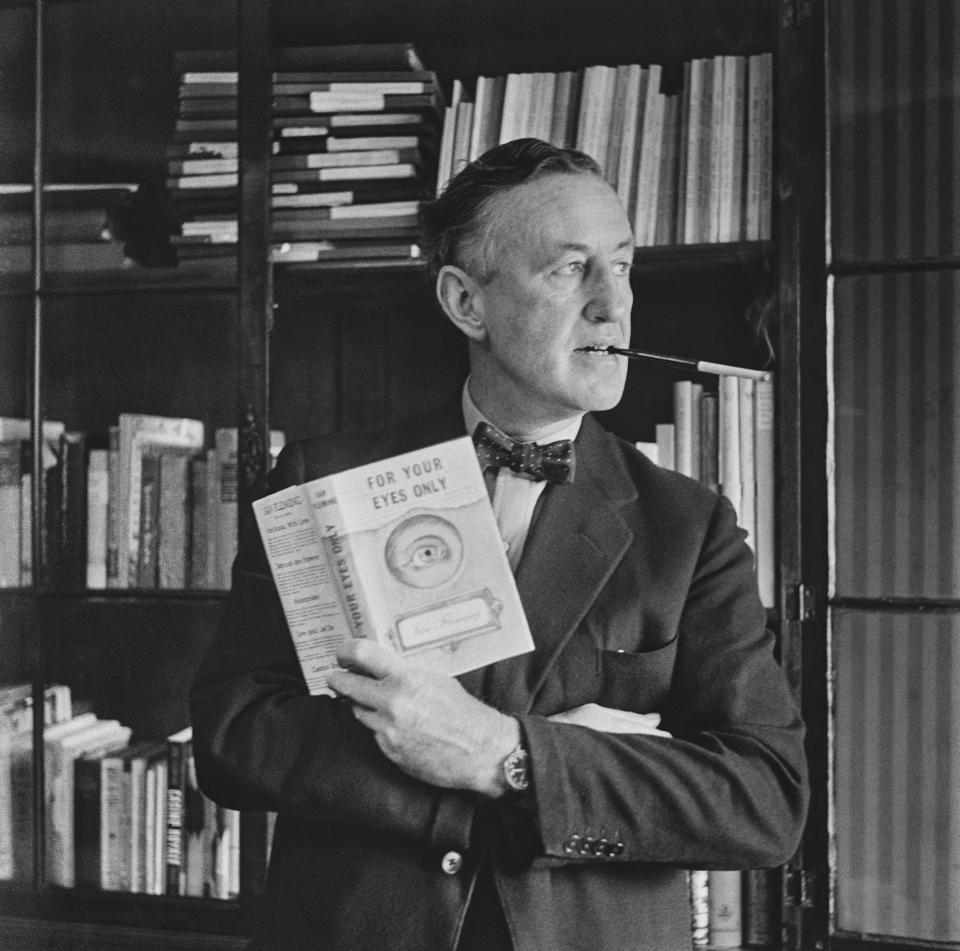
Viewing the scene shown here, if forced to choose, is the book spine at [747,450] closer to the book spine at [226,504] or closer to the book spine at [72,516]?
the book spine at [226,504]

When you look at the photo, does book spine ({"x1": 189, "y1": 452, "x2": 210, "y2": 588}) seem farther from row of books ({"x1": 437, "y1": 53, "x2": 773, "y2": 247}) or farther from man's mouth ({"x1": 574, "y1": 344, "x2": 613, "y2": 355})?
man's mouth ({"x1": 574, "y1": 344, "x2": 613, "y2": 355})

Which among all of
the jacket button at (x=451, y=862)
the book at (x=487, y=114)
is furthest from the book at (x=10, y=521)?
the jacket button at (x=451, y=862)

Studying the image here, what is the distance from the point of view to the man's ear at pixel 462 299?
4.61 feet

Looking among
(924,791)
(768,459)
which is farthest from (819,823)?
(768,459)

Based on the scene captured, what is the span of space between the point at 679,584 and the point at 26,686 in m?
1.39

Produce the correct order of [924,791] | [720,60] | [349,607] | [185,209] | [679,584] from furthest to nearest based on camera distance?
1. [185,209]
2. [720,60]
3. [924,791]
4. [679,584]
5. [349,607]

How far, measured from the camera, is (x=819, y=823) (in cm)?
174

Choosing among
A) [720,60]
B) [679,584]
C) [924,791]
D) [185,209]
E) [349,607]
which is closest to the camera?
[349,607]

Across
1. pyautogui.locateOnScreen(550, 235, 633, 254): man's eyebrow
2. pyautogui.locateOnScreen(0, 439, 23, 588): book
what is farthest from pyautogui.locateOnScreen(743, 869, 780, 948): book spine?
pyautogui.locateOnScreen(0, 439, 23, 588): book

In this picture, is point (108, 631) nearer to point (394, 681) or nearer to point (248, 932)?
point (248, 932)

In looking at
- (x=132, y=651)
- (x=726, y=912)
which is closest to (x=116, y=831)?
(x=132, y=651)

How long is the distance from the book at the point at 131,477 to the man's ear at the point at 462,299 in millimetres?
871

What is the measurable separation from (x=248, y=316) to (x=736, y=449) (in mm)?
869

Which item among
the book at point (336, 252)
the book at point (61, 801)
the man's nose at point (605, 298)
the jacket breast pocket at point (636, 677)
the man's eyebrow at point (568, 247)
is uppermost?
the book at point (336, 252)
